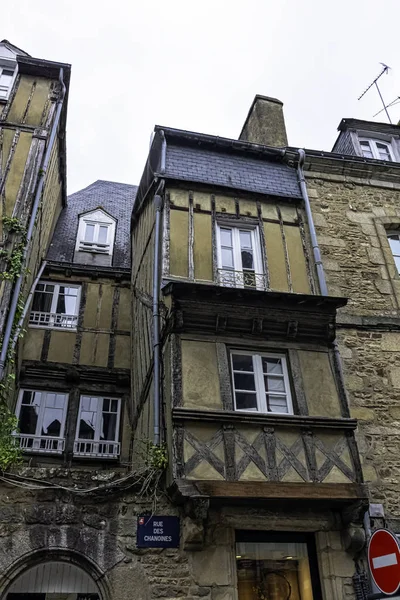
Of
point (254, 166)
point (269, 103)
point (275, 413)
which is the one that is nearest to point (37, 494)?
point (275, 413)

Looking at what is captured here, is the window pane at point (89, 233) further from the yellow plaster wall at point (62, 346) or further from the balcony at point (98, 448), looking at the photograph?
the balcony at point (98, 448)

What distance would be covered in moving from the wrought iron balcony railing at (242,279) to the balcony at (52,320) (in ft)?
11.5

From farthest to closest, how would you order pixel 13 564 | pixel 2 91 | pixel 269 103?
pixel 269 103 < pixel 2 91 < pixel 13 564

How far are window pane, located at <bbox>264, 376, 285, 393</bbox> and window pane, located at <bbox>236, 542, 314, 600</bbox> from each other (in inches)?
67.7

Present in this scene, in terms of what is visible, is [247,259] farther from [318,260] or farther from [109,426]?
[109,426]

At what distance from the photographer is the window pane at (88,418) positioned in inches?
319

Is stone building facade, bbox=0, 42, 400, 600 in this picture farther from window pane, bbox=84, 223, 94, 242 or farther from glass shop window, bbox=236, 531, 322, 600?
window pane, bbox=84, 223, 94, 242

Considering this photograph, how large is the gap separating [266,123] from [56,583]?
331 inches

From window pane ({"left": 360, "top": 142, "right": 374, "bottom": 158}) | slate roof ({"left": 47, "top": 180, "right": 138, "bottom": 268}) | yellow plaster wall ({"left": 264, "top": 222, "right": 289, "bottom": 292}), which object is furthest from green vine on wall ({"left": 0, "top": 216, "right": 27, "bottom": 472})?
window pane ({"left": 360, "top": 142, "right": 374, "bottom": 158})

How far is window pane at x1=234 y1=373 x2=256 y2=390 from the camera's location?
6012 mm

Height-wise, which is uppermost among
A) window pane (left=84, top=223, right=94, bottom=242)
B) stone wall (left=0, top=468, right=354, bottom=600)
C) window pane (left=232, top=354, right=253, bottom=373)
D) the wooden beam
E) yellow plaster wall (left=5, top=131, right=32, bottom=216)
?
window pane (left=84, top=223, right=94, bottom=242)

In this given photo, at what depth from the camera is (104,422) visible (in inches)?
329

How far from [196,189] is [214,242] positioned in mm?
1021

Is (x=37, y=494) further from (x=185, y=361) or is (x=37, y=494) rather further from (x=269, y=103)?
(x=269, y=103)
